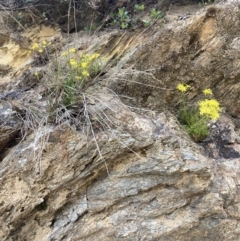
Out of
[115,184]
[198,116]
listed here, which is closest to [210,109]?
[198,116]

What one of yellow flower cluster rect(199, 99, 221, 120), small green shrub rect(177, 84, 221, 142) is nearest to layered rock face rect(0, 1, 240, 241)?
small green shrub rect(177, 84, 221, 142)

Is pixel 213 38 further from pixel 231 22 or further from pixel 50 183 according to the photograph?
pixel 50 183

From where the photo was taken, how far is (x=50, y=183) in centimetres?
203

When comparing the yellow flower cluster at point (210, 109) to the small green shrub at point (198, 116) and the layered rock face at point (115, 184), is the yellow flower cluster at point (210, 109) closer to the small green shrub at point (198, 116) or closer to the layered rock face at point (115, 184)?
the small green shrub at point (198, 116)

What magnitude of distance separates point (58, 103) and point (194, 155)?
40.4 inches

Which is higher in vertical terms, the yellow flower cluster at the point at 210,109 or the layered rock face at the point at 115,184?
the yellow flower cluster at the point at 210,109

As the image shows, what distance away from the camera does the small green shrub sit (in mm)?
2160

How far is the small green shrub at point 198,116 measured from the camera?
7.09 ft

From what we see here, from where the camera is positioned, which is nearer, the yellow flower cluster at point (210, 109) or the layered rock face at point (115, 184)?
the layered rock face at point (115, 184)

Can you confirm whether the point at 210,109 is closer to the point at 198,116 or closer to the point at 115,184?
the point at 198,116

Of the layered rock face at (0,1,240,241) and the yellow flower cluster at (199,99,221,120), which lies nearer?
the layered rock face at (0,1,240,241)

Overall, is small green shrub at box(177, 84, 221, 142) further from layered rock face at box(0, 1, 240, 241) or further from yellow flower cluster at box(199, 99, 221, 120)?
layered rock face at box(0, 1, 240, 241)

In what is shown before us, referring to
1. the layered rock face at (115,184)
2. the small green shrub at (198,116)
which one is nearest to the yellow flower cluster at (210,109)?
the small green shrub at (198,116)

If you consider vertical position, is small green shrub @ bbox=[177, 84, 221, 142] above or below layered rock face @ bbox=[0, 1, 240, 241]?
above
